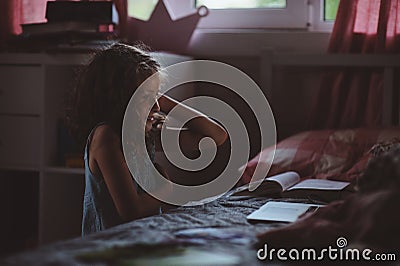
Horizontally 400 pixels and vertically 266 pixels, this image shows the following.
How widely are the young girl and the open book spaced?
30 cm

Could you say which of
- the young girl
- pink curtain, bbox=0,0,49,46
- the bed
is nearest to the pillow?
the bed

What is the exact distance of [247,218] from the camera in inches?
60.5

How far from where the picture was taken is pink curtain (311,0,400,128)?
2561 mm

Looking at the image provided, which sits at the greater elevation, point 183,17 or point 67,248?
point 183,17

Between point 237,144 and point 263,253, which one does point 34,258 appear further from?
point 237,144

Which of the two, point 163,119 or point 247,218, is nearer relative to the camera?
point 247,218

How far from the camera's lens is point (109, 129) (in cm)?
169

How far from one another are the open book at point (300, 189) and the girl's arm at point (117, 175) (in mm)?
361

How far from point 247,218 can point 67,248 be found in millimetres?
463

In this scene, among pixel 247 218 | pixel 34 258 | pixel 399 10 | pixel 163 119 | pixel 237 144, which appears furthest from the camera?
pixel 237 144

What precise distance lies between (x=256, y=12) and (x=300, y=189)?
1.18m

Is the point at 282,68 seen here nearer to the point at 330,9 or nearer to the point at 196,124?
the point at 330,9

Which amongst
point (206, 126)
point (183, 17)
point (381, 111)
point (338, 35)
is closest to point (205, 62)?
point (183, 17)

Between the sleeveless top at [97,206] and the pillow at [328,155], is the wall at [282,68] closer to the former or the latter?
the pillow at [328,155]
